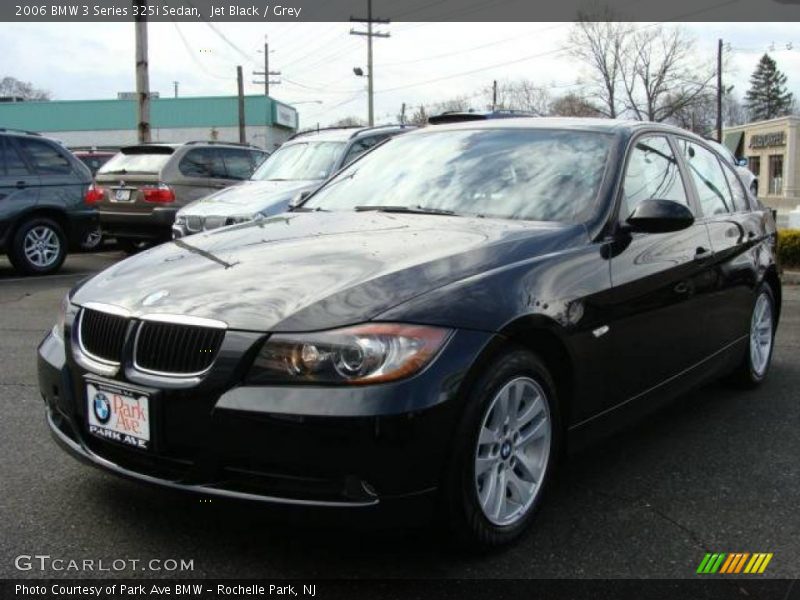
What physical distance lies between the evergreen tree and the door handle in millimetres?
105925

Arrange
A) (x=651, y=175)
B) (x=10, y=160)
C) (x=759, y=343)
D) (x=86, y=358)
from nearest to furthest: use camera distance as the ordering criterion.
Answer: (x=86, y=358)
(x=651, y=175)
(x=759, y=343)
(x=10, y=160)

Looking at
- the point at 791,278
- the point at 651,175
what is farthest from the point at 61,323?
the point at 791,278

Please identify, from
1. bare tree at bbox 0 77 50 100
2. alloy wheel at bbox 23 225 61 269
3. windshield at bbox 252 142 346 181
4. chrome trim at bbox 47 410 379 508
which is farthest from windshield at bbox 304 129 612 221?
bare tree at bbox 0 77 50 100

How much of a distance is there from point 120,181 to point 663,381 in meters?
9.36

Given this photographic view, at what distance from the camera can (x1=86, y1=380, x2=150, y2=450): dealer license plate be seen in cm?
269

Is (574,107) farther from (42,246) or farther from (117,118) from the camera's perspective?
(42,246)

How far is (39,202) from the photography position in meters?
10.2

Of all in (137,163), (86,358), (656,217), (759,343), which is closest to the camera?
(86,358)

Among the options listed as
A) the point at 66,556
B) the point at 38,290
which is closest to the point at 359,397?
the point at 66,556

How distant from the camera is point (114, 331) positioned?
2.87 meters

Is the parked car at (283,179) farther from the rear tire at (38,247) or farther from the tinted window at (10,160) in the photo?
the tinted window at (10,160)

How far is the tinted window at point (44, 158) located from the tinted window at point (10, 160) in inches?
5.0

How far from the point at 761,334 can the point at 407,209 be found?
Answer: 2793 millimetres

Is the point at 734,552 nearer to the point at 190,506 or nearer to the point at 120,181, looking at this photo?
the point at 190,506
